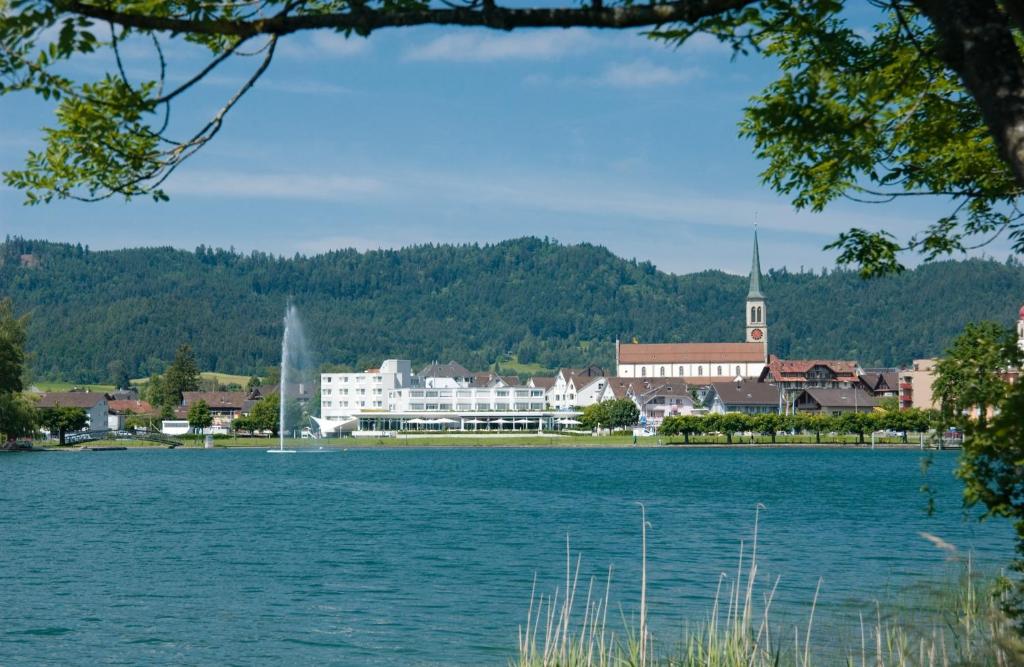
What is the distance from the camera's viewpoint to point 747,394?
164 meters

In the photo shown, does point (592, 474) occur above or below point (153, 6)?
below

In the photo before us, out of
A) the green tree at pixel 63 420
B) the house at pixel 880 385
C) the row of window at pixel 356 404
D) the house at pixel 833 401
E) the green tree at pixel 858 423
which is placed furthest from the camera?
the house at pixel 880 385

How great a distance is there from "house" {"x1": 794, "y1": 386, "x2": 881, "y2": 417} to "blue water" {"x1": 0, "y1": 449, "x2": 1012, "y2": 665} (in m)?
88.6

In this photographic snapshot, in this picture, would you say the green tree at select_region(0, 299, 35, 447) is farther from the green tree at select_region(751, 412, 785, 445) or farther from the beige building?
the beige building

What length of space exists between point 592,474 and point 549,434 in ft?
257

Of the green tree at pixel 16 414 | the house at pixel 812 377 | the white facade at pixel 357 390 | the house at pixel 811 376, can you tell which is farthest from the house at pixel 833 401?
the green tree at pixel 16 414

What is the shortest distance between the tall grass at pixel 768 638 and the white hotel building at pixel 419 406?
146m

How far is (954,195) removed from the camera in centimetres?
948

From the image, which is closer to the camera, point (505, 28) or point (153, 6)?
point (505, 28)

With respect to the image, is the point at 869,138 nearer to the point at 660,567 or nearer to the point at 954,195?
the point at 954,195

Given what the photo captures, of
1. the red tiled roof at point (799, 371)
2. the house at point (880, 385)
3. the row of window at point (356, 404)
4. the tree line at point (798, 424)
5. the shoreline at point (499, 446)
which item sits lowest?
the shoreline at point (499, 446)

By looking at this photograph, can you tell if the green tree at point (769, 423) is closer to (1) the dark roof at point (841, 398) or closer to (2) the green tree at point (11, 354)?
(1) the dark roof at point (841, 398)

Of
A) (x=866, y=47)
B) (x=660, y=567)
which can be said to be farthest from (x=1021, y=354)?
(x=660, y=567)

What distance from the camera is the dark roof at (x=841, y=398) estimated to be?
511ft
